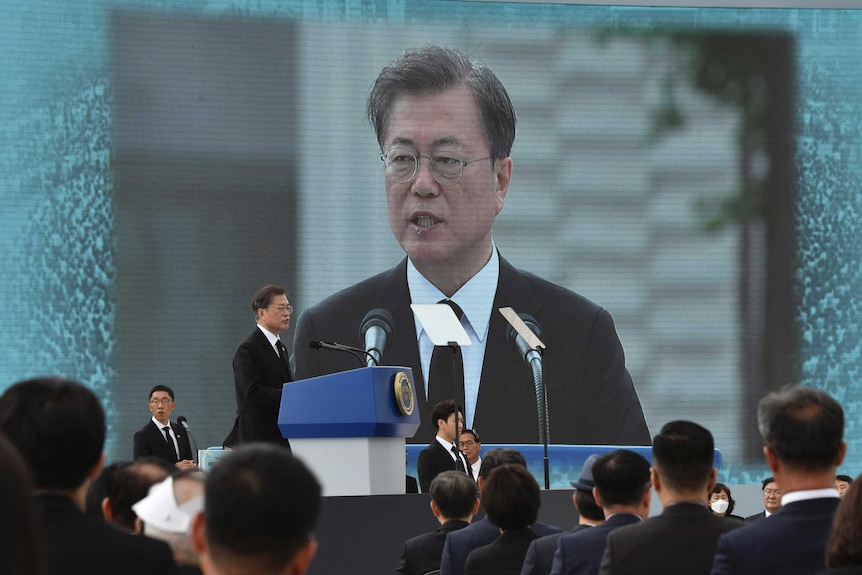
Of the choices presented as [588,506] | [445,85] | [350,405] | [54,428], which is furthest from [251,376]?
[54,428]

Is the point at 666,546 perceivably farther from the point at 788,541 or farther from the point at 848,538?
the point at 848,538

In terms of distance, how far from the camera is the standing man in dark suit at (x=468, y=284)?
27.1ft

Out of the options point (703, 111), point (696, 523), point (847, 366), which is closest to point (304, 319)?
point (703, 111)

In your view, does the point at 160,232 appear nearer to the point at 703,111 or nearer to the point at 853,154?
the point at 703,111

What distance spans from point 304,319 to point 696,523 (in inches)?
232

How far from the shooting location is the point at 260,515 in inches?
56.6

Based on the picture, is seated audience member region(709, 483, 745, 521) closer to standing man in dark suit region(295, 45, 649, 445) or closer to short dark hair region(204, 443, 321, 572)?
standing man in dark suit region(295, 45, 649, 445)

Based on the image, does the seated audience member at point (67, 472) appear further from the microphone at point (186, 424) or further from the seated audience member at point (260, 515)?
the microphone at point (186, 424)

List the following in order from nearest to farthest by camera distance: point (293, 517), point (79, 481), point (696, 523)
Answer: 1. point (293, 517)
2. point (79, 481)
3. point (696, 523)

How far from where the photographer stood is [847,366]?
28.6ft

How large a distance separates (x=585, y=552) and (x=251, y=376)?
2.91m

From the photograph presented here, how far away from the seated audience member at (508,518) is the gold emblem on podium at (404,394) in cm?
155

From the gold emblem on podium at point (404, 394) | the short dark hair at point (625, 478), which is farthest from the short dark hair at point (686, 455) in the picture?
the gold emblem on podium at point (404, 394)

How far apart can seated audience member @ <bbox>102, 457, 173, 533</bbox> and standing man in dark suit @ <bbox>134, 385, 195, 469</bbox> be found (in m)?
4.13
